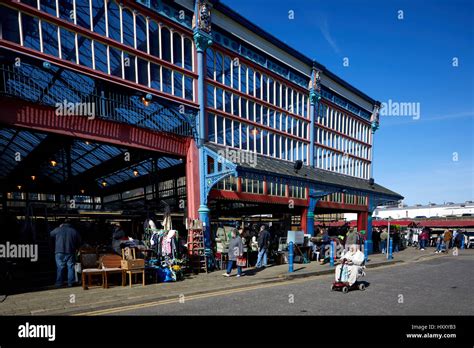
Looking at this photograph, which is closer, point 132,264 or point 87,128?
point 132,264

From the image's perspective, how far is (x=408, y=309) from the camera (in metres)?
6.95

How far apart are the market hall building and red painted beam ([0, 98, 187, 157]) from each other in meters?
0.04

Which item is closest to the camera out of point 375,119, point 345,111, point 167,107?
point 167,107

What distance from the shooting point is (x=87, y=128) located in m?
10.9

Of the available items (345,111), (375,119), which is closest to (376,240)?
(345,111)

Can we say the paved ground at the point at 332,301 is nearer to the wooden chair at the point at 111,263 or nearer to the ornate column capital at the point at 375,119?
the wooden chair at the point at 111,263

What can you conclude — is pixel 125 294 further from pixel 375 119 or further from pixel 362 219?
pixel 375 119

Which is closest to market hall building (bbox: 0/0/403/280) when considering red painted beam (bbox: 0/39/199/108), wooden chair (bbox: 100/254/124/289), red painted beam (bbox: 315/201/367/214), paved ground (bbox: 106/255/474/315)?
red painted beam (bbox: 0/39/199/108)

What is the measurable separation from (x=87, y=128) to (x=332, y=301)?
9674 millimetres

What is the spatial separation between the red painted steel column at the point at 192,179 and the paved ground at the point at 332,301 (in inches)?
217

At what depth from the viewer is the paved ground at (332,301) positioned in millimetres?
6777

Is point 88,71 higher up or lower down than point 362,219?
higher up

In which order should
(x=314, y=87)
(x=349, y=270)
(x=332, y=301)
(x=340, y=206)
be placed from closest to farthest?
(x=332, y=301)
(x=349, y=270)
(x=314, y=87)
(x=340, y=206)
